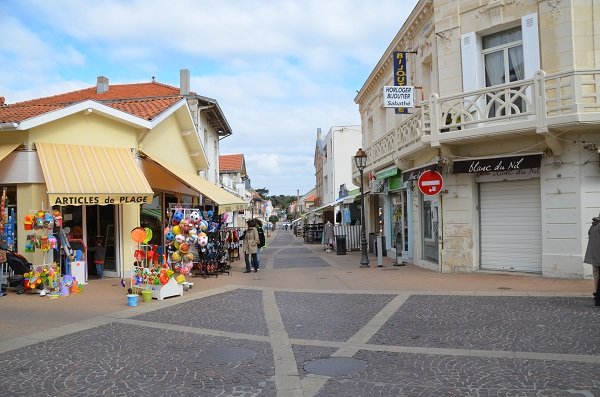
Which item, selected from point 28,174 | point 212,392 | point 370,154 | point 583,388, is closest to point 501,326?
point 583,388

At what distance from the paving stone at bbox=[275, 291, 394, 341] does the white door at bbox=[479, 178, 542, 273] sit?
466 cm

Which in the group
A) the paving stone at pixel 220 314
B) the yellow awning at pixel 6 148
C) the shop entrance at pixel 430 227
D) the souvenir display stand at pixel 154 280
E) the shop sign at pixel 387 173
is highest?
the yellow awning at pixel 6 148

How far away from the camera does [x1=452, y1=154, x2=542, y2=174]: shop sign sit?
12.0m

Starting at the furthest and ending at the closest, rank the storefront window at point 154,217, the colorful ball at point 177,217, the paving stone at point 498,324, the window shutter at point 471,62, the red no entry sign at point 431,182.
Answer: the storefront window at point 154,217 → the red no entry sign at point 431,182 → the window shutter at point 471,62 → the colorful ball at point 177,217 → the paving stone at point 498,324

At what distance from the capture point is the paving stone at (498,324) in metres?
6.31

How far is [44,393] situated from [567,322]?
7.00 metres

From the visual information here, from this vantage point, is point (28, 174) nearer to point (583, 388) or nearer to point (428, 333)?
point (428, 333)

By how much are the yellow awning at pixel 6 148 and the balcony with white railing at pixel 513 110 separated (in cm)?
1040

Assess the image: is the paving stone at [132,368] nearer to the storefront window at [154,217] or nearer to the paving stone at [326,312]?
the paving stone at [326,312]

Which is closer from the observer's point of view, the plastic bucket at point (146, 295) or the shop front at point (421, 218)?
the plastic bucket at point (146, 295)

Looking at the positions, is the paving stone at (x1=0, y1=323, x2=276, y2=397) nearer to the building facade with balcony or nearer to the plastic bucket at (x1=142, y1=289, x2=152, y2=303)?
the plastic bucket at (x1=142, y1=289, x2=152, y2=303)

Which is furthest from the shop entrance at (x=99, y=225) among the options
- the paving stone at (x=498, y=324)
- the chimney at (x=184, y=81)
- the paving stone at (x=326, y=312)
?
the chimney at (x=184, y=81)

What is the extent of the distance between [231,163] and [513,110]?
3619cm

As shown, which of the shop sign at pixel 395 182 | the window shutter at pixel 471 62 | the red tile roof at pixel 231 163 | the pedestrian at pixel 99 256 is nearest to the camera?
the window shutter at pixel 471 62
